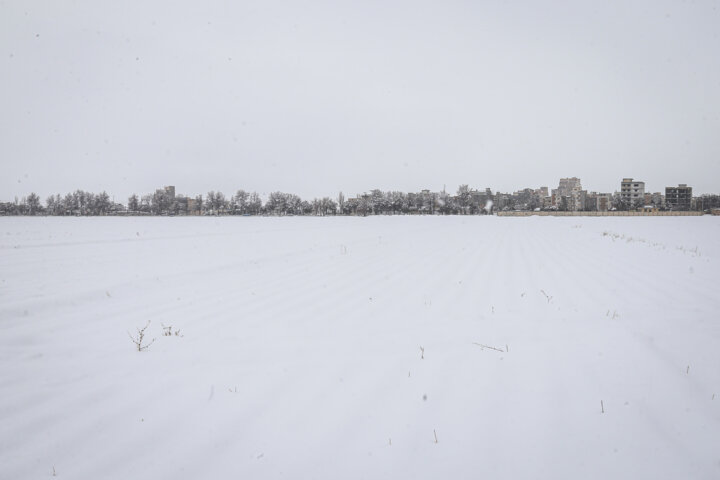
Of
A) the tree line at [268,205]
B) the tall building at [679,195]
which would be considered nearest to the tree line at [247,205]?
the tree line at [268,205]

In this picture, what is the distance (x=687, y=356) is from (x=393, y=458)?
11.5 feet

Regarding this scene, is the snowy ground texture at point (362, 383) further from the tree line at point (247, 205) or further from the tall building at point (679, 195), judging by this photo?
the tall building at point (679, 195)

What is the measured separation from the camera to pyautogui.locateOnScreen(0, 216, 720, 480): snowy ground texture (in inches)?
88.2

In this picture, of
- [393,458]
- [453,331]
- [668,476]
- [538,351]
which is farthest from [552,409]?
[453,331]

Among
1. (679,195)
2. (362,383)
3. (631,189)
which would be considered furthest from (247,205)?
(679,195)

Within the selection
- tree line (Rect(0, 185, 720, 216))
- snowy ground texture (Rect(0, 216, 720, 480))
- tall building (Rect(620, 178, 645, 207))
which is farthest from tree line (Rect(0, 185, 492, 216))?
snowy ground texture (Rect(0, 216, 720, 480))

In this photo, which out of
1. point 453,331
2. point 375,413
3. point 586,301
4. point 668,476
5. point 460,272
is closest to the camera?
point 668,476

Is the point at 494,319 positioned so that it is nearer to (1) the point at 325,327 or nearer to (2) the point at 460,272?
(1) the point at 325,327

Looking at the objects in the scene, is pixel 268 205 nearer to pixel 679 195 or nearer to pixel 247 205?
pixel 247 205

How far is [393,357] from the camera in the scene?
368 centimetres

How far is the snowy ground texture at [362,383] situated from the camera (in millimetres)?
2240

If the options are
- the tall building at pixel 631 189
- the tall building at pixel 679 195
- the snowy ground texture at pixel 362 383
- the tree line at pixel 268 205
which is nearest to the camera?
the snowy ground texture at pixel 362 383

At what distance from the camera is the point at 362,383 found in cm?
314

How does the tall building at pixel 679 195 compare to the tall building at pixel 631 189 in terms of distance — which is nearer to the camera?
the tall building at pixel 631 189
